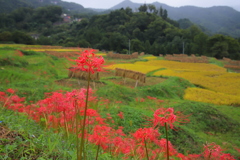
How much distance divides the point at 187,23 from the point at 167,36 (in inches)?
2366

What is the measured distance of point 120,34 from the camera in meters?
67.1

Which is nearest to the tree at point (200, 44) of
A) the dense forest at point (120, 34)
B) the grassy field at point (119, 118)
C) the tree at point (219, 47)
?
the dense forest at point (120, 34)

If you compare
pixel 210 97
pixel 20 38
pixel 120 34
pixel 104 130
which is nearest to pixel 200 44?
pixel 120 34

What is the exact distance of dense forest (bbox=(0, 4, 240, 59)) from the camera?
5475 cm

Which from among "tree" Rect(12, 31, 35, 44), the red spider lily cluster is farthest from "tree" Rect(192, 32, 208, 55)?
the red spider lily cluster

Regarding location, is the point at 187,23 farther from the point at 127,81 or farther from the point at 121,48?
the point at 127,81

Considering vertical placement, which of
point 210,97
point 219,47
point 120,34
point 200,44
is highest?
point 120,34

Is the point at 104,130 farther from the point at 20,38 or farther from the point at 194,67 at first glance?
the point at 20,38

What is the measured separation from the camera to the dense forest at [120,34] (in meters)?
54.8

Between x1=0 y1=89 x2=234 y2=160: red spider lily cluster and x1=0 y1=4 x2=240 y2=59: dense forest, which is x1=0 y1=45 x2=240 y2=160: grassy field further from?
x1=0 y1=4 x2=240 y2=59: dense forest

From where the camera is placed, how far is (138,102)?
36.9ft

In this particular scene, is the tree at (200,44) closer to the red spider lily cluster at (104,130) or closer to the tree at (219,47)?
the tree at (219,47)

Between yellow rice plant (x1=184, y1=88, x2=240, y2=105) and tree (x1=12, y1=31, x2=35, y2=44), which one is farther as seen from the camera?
tree (x1=12, y1=31, x2=35, y2=44)

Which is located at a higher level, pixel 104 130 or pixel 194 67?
pixel 104 130
